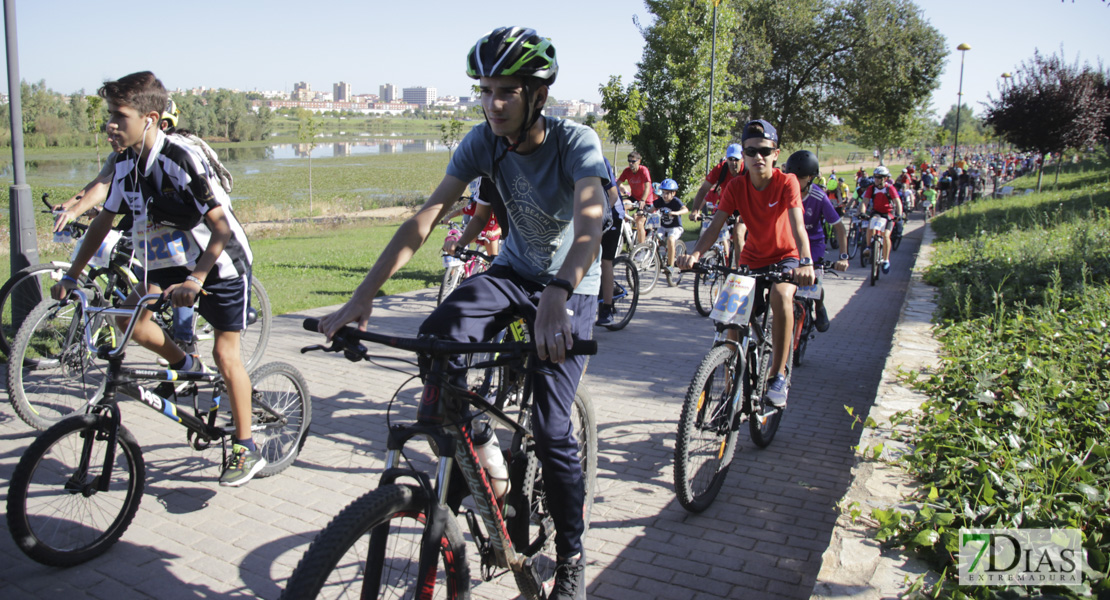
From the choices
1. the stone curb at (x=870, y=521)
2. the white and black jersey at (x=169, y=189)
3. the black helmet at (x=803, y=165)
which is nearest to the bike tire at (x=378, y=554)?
the stone curb at (x=870, y=521)

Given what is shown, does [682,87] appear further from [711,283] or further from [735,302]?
[735,302]

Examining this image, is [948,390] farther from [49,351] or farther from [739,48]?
[739,48]

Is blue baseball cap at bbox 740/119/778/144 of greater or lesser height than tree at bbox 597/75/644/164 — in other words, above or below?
below

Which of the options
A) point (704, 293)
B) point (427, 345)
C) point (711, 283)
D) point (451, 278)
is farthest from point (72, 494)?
point (711, 283)

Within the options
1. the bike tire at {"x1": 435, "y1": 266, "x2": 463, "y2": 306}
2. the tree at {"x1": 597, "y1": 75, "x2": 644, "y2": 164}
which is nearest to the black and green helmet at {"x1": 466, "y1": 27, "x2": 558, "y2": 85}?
the bike tire at {"x1": 435, "y1": 266, "x2": 463, "y2": 306}

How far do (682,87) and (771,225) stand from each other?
80.8ft

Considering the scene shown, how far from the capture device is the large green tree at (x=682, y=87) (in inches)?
1072

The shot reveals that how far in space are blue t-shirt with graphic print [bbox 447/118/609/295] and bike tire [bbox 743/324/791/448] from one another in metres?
2.02

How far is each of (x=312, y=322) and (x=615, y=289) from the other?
711 cm

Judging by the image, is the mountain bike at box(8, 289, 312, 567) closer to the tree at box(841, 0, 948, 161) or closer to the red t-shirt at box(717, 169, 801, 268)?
the red t-shirt at box(717, 169, 801, 268)

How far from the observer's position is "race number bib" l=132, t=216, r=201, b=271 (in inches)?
166

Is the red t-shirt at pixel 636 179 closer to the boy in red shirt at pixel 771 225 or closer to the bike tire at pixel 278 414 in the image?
the boy in red shirt at pixel 771 225

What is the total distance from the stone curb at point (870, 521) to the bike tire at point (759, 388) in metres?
0.64

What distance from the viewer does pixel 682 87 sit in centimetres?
2847
